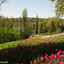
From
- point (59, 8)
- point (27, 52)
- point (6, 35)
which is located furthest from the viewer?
point (6, 35)

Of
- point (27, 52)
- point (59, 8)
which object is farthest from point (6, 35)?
point (27, 52)

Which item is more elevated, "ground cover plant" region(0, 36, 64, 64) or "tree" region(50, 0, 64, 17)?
"tree" region(50, 0, 64, 17)

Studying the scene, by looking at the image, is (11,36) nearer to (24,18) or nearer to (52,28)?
(24,18)

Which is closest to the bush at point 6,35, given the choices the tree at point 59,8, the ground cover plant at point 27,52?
the tree at point 59,8

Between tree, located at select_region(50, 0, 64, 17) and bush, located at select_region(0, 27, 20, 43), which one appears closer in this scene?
tree, located at select_region(50, 0, 64, 17)

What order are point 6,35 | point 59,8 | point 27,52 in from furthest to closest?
point 6,35
point 59,8
point 27,52

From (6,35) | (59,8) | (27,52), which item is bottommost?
(6,35)

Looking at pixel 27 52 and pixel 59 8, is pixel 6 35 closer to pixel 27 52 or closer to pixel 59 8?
pixel 59 8

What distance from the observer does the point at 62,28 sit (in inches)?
2040

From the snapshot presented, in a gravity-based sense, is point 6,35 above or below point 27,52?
below

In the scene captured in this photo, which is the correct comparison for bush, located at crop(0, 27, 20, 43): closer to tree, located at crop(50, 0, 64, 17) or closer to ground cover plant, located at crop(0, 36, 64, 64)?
tree, located at crop(50, 0, 64, 17)

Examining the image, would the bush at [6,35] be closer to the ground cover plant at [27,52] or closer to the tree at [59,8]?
the tree at [59,8]

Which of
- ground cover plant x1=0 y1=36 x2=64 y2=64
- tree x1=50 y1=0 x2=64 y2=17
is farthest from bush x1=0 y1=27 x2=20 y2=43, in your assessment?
ground cover plant x1=0 y1=36 x2=64 y2=64

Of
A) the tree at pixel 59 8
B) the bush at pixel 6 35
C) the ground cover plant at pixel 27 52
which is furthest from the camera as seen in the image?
the bush at pixel 6 35
